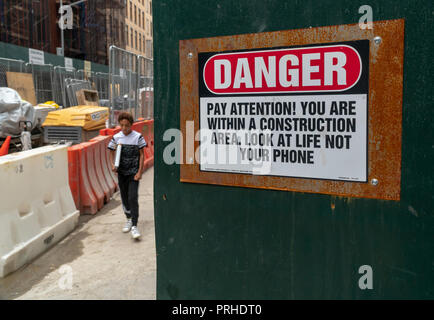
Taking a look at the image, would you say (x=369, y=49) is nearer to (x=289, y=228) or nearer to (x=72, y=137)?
(x=289, y=228)

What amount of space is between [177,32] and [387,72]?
1074mm

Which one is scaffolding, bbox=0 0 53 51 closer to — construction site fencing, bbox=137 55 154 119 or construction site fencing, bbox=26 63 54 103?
construction site fencing, bbox=26 63 54 103

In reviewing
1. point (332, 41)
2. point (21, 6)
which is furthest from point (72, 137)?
point (21, 6)

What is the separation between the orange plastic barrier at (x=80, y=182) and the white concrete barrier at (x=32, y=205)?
0.64m

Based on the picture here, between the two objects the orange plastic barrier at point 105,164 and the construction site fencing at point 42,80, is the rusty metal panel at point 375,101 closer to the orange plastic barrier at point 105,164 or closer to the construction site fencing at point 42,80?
the orange plastic barrier at point 105,164

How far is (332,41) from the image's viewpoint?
77.5 inches

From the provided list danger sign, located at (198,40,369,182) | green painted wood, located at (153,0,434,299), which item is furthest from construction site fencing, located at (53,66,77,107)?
danger sign, located at (198,40,369,182)

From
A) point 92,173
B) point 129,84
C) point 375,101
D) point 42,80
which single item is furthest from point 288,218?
point 42,80

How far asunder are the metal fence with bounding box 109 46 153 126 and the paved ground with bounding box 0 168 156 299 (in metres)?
5.24

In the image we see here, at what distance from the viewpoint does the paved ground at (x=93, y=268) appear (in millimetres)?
4395

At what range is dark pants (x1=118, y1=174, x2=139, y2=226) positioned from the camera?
6453 millimetres

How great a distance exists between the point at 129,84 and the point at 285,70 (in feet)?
35.7

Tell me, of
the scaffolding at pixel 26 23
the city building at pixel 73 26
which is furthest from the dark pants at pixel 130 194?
the scaffolding at pixel 26 23

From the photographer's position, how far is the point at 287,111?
2088mm
